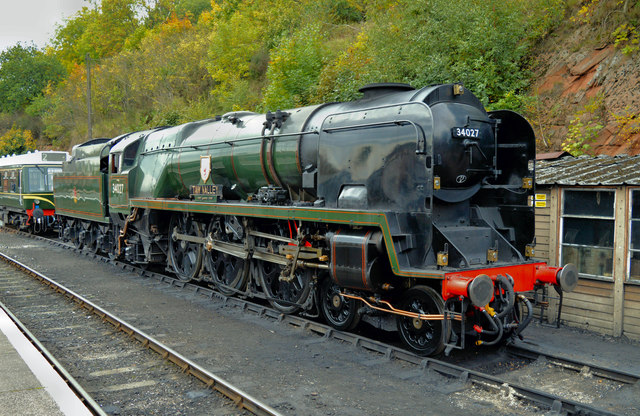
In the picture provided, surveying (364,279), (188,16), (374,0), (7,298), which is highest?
(188,16)

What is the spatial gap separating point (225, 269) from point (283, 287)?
1930 mm

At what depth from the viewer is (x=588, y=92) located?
13.1 meters

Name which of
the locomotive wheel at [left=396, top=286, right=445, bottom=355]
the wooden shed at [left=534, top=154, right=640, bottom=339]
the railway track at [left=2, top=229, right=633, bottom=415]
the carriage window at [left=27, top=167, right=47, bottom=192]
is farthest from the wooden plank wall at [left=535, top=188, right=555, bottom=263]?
the carriage window at [left=27, top=167, right=47, bottom=192]

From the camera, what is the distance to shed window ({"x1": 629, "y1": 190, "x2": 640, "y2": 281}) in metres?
7.29

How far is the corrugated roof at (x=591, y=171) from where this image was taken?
7328mm

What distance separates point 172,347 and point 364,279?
8.99ft

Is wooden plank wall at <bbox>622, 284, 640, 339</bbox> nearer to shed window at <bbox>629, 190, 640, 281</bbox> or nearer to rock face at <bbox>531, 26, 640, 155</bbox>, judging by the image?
shed window at <bbox>629, 190, 640, 281</bbox>

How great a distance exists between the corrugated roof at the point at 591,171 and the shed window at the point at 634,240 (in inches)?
12.3

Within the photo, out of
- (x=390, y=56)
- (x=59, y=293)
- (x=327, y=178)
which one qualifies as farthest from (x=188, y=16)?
(x=327, y=178)

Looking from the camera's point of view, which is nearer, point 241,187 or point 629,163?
point 629,163

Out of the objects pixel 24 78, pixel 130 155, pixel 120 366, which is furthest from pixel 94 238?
pixel 24 78

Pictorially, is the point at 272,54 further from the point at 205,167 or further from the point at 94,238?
the point at 205,167

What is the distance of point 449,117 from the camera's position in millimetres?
6344

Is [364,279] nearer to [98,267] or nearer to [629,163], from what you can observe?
[629,163]
